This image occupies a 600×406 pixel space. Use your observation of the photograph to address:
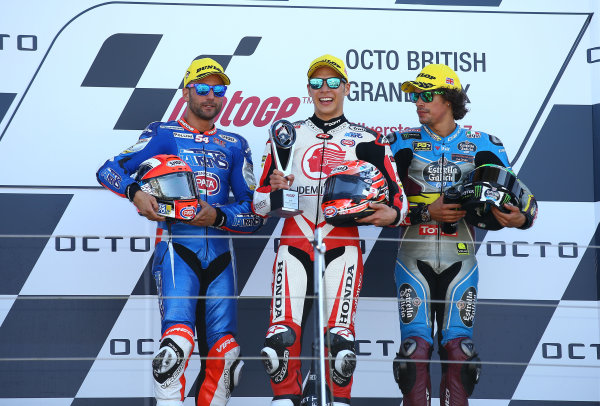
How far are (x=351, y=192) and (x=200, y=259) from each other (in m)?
0.74

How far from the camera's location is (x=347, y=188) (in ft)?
11.9

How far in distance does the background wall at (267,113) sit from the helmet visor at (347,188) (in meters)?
0.81

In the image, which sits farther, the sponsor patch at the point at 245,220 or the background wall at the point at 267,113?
the background wall at the point at 267,113

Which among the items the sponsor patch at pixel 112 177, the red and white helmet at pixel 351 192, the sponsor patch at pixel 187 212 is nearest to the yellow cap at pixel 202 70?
the sponsor patch at pixel 112 177

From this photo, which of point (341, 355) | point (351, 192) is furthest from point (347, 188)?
point (341, 355)

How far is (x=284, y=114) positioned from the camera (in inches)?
185

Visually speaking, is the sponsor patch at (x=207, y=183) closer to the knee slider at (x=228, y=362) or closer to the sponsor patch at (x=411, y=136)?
the knee slider at (x=228, y=362)

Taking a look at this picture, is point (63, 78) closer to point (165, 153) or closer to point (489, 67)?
point (165, 153)

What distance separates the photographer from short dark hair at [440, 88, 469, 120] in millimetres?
4109

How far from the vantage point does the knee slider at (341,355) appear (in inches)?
137

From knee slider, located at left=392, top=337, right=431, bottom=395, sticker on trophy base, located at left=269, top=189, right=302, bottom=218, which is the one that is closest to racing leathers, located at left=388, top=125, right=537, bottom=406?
knee slider, located at left=392, top=337, right=431, bottom=395

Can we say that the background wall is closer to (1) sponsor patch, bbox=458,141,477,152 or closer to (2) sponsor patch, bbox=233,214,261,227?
(2) sponsor patch, bbox=233,214,261,227

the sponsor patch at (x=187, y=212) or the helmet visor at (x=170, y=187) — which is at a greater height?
the helmet visor at (x=170, y=187)

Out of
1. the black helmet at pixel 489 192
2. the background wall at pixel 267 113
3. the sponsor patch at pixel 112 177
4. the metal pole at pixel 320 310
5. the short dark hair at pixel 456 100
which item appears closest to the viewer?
the metal pole at pixel 320 310
